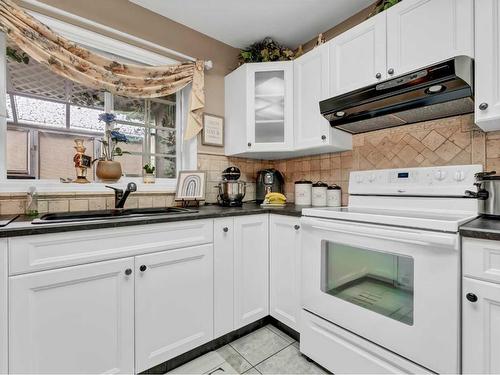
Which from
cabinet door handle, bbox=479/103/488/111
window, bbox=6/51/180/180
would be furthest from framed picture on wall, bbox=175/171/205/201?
cabinet door handle, bbox=479/103/488/111

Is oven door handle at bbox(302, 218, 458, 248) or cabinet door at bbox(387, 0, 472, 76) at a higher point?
cabinet door at bbox(387, 0, 472, 76)

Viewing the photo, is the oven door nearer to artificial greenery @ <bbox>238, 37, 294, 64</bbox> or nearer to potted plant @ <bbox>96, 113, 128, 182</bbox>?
potted plant @ <bbox>96, 113, 128, 182</bbox>

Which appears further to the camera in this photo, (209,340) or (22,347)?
(209,340)

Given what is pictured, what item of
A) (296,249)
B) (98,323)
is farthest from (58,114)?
(296,249)

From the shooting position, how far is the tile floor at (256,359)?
1437 mm

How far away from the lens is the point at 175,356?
1.43 metres

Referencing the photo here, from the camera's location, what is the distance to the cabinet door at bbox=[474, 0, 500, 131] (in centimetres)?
112

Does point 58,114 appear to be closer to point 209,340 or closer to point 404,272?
point 209,340

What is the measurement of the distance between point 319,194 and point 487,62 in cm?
121

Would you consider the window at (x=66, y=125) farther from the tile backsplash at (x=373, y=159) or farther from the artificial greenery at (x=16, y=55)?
the tile backsplash at (x=373, y=159)

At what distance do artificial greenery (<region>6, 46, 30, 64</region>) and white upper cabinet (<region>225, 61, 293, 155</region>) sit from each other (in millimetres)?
1483

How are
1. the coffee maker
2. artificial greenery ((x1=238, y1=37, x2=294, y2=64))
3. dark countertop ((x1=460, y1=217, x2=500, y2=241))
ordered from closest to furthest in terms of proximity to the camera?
1. dark countertop ((x1=460, y1=217, x2=500, y2=241))
2. artificial greenery ((x1=238, y1=37, x2=294, y2=64))
3. the coffee maker

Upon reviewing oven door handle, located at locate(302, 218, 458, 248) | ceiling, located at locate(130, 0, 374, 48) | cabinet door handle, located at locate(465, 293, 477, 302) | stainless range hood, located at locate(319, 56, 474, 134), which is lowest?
cabinet door handle, located at locate(465, 293, 477, 302)

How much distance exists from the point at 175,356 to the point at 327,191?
5.05 feet
